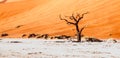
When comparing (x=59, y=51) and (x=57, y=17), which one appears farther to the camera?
(x=57, y=17)

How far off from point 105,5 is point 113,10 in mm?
4482

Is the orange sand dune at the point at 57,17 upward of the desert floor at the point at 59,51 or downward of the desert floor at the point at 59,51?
upward

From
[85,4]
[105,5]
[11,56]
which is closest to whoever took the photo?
[11,56]

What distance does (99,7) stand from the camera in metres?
68.4

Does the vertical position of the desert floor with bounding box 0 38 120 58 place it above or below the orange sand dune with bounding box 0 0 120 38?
below

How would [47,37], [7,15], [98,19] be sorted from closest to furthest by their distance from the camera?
1. [47,37]
2. [98,19]
3. [7,15]

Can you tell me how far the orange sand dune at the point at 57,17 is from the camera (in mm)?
57406

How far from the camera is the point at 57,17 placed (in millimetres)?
70312

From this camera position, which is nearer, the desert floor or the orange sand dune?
the desert floor

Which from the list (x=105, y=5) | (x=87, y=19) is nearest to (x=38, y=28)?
(x=87, y=19)

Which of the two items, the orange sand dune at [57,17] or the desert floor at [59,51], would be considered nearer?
the desert floor at [59,51]

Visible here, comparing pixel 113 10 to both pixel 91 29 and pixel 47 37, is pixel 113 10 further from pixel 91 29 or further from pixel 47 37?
pixel 47 37

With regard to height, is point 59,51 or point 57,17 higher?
point 57,17

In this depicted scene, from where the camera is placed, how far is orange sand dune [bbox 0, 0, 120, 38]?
188 feet
